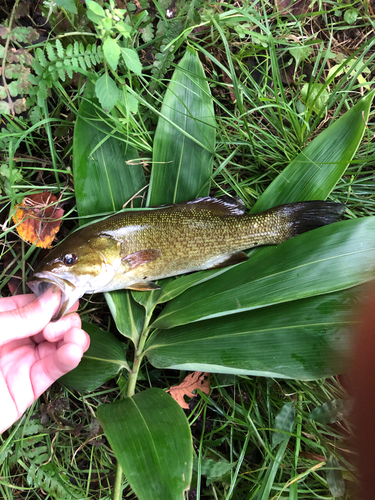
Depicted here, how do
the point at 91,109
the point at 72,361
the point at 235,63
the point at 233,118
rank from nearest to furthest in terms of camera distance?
1. the point at 72,361
2. the point at 91,109
3. the point at 233,118
4. the point at 235,63

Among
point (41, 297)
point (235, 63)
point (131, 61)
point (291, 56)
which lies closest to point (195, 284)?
point (41, 297)

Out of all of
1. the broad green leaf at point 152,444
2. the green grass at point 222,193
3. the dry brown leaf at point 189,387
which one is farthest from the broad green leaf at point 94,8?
the dry brown leaf at point 189,387

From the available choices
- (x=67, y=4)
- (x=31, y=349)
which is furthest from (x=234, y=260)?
(x=67, y=4)

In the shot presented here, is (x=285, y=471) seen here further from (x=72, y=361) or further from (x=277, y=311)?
(x=72, y=361)

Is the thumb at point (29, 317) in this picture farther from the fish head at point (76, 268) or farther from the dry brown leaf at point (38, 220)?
the dry brown leaf at point (38, 220)

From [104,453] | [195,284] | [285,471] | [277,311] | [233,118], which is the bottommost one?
[285,471]

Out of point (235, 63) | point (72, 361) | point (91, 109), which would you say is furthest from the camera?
point (235, 63)

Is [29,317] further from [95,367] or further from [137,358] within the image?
[137,358]
